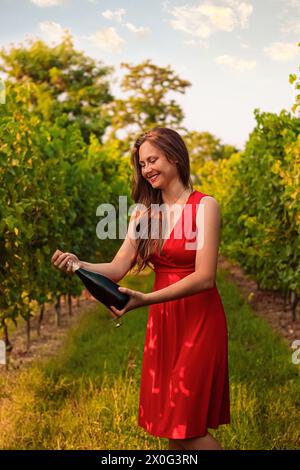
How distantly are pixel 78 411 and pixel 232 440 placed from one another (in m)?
1.38

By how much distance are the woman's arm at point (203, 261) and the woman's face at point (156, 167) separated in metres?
0.22

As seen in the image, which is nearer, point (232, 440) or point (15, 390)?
point (232, 440)

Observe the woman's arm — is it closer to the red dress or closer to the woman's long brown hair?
the red dress

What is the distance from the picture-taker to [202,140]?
52.3m

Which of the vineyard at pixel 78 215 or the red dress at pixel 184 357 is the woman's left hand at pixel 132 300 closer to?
the red dress at pixel 184 357

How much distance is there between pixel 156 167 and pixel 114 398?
270 cm

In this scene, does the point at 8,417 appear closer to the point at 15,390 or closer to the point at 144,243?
the point at 15,390

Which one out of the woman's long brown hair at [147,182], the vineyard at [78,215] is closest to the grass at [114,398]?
the vineyard at [78,215]

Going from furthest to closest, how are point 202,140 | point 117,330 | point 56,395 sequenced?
point 202,140 → point 117,330 → point 56,395

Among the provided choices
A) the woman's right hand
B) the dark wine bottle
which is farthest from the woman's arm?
the woman's right hand

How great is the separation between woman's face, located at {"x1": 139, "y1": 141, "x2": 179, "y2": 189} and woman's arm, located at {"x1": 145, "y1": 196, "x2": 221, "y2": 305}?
0.22m

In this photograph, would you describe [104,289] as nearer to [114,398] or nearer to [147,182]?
[147,182]

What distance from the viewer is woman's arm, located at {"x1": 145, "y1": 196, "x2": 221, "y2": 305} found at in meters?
2.75

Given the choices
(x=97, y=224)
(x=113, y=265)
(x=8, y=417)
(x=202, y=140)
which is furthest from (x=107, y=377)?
(x=202, y=140)
